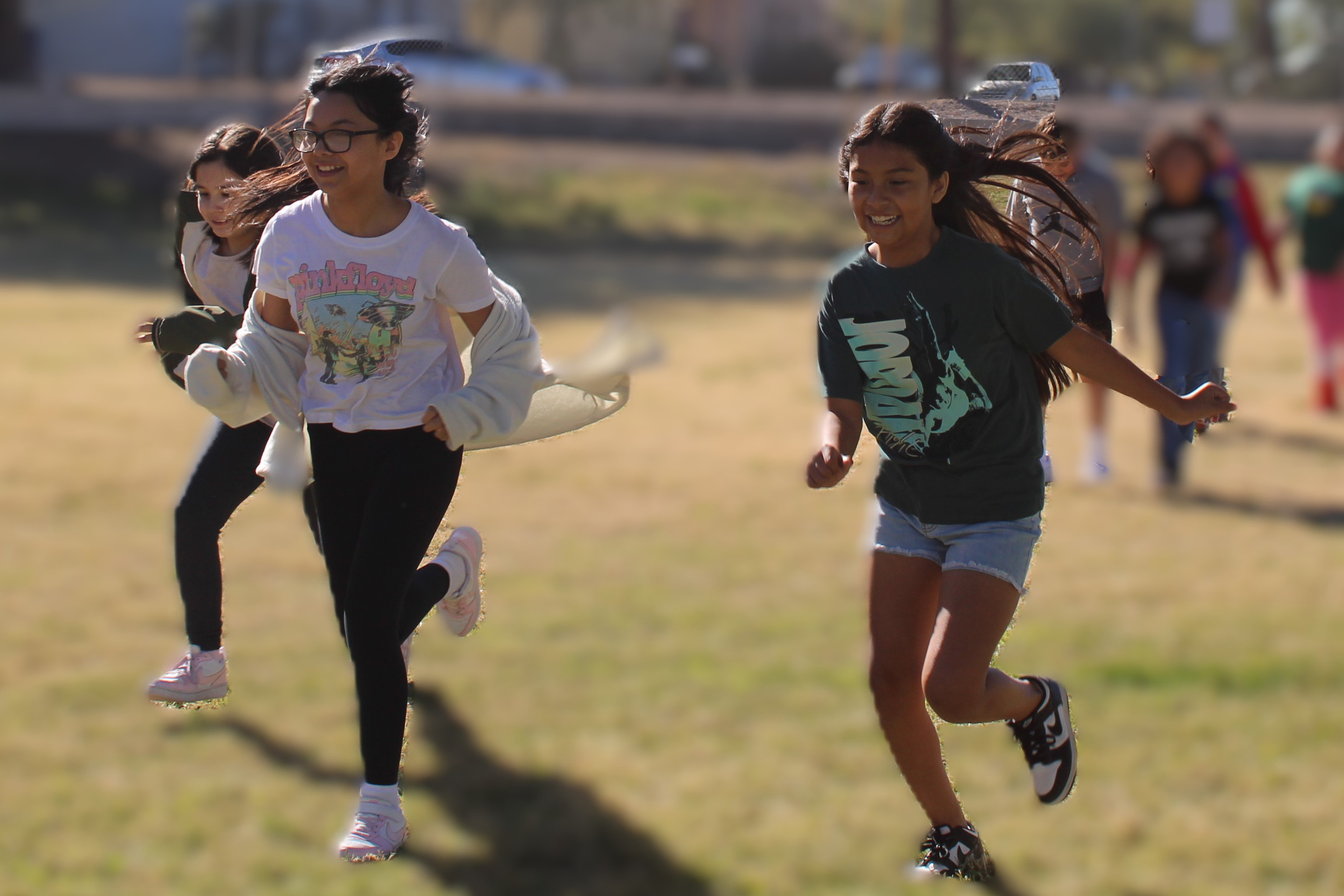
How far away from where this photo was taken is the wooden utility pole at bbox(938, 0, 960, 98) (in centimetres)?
534

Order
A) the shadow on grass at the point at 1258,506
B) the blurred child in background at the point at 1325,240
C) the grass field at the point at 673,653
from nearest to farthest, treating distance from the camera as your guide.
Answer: the blurred child in background at the point at 1325,240, the shadow on grass at the point at 1258,506, the grass field at the point at 673,653

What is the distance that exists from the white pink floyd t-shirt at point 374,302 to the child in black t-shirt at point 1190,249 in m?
3.66

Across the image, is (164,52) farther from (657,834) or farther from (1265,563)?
(657,834)

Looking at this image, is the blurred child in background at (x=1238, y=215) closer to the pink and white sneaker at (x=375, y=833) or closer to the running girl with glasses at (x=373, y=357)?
the running girl with glasses at (x=373, y=357)

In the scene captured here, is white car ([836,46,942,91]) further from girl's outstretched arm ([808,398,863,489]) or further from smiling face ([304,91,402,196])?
smiling face ([304,91,402,196])

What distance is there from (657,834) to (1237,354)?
50.1 metres

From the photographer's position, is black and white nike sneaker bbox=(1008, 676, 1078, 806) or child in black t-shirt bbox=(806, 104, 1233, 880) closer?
child in black t-shirt bbox=(806, 104, 1233, 880)

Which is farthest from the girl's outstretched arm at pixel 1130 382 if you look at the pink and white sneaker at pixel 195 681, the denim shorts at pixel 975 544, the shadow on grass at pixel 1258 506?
A: the shadow on grass at pixel 1258 506

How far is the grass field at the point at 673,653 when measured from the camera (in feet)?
266

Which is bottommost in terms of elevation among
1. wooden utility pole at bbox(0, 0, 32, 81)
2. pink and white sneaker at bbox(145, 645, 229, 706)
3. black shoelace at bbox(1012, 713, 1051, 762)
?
wooden utility pole at bbox(0, 0, 32, 81)

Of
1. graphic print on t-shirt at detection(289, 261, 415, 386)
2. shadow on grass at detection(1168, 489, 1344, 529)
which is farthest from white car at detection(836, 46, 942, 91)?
graphic print on t-shirt at detection(289, 261, 415, 386)

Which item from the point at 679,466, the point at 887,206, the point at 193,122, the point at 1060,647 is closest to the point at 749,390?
the point at 679,466

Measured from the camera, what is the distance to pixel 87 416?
85625 millimetres

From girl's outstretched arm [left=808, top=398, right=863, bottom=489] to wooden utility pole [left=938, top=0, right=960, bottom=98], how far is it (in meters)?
1.94
